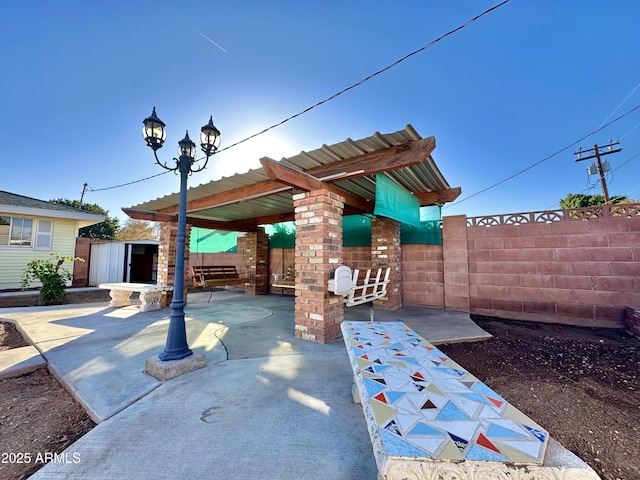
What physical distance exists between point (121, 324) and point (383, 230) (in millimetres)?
5446

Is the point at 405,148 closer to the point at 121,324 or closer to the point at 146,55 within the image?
the point at 121,324

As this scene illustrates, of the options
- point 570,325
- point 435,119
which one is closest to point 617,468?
point 570,325

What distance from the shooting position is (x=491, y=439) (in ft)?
2.60

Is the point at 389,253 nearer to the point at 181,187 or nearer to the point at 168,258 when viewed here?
the point at 181,187

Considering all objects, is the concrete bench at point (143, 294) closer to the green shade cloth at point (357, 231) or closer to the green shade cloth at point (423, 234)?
the green shade cloth at point (357, 231)

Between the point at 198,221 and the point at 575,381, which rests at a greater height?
the point at 198,221

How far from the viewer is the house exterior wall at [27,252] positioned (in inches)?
296

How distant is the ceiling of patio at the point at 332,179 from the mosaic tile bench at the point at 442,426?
7.44ft

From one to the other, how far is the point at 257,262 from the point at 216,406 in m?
6.31

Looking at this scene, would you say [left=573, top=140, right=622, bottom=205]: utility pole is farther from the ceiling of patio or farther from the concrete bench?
the concrete bench

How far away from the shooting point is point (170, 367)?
224cm

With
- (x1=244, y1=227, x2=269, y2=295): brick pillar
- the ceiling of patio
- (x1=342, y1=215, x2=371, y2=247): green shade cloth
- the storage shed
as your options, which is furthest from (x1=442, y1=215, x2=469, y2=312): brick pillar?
the storage shed

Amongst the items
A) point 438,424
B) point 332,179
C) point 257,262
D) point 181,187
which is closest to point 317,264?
point 332,179

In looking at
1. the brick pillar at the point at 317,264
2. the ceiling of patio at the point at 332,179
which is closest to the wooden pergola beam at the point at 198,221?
the ceiling of patio at the point at 332,179
